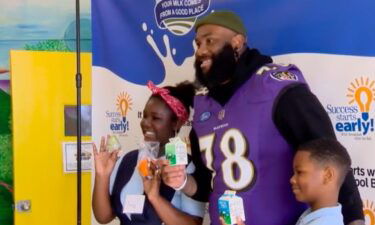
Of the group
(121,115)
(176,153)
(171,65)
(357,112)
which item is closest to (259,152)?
(176,153)

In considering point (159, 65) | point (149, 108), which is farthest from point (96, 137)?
point (149, 108)

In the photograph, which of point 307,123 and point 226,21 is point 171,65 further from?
point 307,123

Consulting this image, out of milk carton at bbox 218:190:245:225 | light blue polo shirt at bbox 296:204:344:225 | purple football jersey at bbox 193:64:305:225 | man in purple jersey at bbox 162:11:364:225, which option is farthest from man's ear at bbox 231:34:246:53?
light blue polo shirt at bbox 296:204:344:225

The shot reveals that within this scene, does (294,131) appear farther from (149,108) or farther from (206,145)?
(149,108)

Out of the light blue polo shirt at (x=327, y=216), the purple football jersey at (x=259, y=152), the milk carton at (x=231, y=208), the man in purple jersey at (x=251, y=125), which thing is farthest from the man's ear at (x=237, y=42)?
the light blue polo shirt at (x=327, y=216)

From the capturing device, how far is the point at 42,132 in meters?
3.41

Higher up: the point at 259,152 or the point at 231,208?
the point at 259,152

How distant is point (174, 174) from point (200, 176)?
0.24 meters

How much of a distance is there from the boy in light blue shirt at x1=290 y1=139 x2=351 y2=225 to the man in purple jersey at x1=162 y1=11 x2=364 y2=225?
8 centimetres

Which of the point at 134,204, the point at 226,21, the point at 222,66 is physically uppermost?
the point at 226,21

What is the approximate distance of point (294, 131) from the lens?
1680mm

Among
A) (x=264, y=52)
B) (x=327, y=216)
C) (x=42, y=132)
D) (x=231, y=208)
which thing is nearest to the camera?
(x=327, y=216)

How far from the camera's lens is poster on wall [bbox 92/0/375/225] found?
187cm

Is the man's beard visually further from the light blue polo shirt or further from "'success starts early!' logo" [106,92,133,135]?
"'success starts early!' logo" [106,92,133,135]
